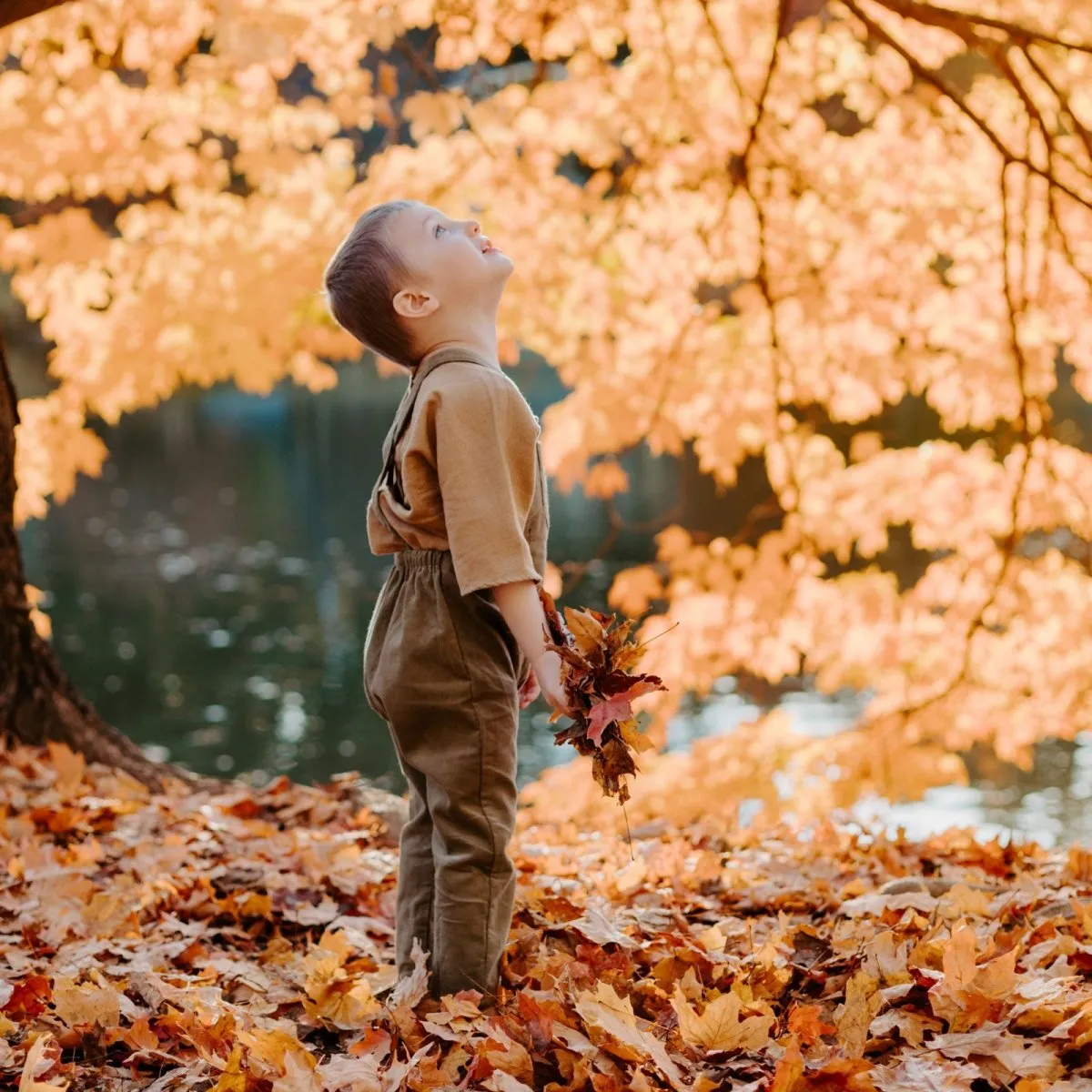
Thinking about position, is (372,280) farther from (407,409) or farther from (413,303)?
(407,409)

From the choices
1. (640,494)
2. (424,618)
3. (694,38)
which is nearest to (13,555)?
(424,618)

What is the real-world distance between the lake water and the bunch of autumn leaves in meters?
2.67

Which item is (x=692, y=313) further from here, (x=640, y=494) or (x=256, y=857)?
(x=640, y=494)

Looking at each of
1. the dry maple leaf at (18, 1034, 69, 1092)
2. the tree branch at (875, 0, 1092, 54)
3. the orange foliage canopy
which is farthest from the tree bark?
the dry maple leaf at (18, 1034, 69, 1092)

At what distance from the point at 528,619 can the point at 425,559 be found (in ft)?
0.88

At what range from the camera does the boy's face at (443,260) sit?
2.28 metres

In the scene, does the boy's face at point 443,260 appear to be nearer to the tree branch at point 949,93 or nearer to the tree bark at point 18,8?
the tree bark at point 18,8

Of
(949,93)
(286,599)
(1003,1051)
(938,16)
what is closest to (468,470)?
(1003,1051)

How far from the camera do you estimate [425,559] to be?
2.32 m

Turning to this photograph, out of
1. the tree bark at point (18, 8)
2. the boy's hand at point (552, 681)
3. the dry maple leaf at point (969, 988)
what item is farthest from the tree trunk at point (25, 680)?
the dry maple leaf at point (969, 988)

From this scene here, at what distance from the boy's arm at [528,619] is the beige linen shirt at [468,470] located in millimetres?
35

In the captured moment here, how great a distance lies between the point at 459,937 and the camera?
7.54ft

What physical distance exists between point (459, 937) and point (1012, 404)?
14.2ft

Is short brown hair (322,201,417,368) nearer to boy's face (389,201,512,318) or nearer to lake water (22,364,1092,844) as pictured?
boy's face (389,201,512,318)
